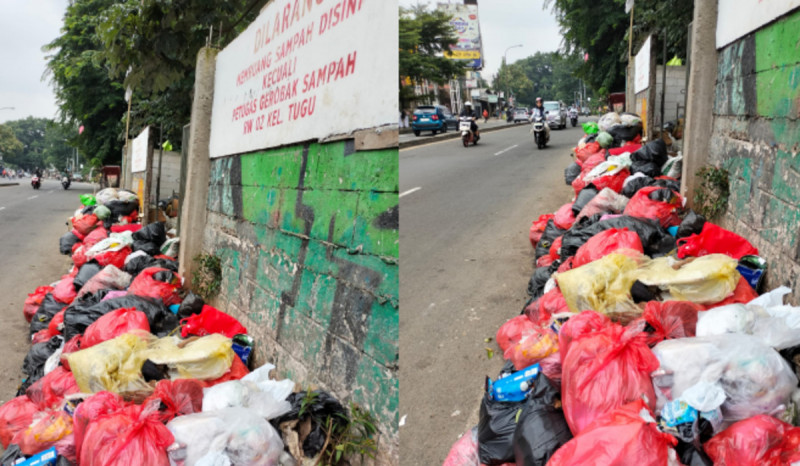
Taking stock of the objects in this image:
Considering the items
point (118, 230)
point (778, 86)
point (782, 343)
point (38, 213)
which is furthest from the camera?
point (38, 213)

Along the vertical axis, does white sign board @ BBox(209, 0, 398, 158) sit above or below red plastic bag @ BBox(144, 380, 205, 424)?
above

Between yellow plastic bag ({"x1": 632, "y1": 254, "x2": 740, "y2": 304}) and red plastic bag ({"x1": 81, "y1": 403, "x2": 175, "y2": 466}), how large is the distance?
2532 millimetres

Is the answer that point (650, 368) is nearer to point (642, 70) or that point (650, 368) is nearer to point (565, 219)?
point (565, 219)

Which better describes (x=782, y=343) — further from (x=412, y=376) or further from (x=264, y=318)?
(x=264, y=318)

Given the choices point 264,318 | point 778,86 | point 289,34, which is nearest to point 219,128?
point 289,34

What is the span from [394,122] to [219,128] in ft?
9.44

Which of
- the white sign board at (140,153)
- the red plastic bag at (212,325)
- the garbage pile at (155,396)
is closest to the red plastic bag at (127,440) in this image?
the garbage pile at (155,396)

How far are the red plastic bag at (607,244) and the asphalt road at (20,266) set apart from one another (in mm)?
4367

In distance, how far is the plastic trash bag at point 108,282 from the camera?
5543 mm

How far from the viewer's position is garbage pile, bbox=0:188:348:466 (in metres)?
2.71

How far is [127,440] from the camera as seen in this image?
103 inches

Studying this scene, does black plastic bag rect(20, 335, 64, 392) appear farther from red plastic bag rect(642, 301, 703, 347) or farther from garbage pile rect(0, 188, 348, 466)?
red plastic bag rect(642, 301, 703, 347)

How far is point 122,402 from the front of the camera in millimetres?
3262

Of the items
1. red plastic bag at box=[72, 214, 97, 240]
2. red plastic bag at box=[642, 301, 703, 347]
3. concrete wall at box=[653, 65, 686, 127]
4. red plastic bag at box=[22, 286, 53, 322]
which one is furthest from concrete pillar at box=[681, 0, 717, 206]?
red plastic bag at box=[72, 214, 97, 240]
